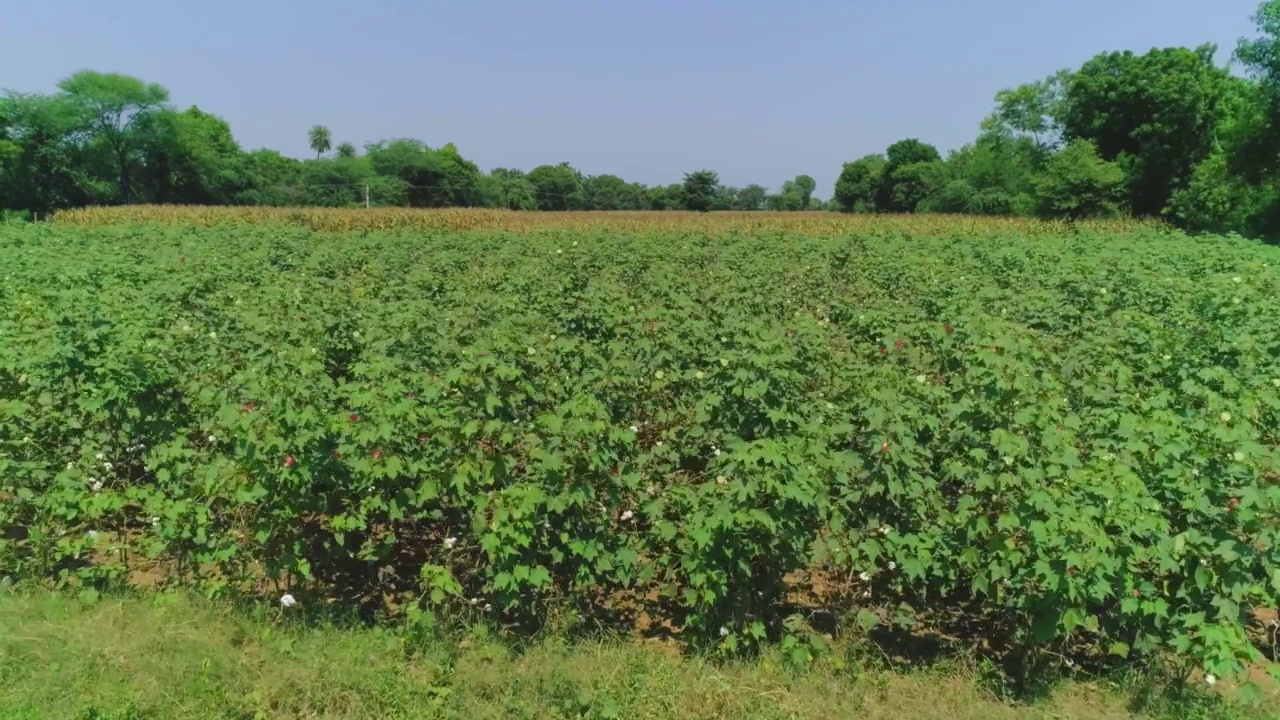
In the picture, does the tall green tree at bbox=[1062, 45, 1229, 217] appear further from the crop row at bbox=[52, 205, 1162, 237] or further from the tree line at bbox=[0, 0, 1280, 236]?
the crop row at bbox=[52, 205, 1162, 237]

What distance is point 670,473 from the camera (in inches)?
170

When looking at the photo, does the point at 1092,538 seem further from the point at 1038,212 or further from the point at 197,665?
the point at 1038,212

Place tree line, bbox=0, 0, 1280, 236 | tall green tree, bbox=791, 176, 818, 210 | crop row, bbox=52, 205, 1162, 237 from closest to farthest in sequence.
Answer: crop row, bbox=52, 205, 1162, 237
tree line, bbox=0, 0, 1280, 236
tall green tree, bbox=791, 176, 818, 210

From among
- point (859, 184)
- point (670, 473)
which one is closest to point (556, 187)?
point (859, 184)

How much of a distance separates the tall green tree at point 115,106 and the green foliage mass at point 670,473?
243ft

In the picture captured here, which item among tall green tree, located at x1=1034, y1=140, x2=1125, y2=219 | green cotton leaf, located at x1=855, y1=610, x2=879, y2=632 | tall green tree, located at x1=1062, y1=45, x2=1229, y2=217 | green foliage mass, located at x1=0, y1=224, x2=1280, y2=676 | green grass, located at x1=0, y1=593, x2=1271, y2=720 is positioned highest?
tall green tree, located at x1=1062, y1=45, x2=1229, y2=217

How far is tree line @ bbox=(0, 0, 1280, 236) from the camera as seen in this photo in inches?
1369

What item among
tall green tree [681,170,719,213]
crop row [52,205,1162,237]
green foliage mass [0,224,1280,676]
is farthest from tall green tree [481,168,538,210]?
green foliage mass [0,224,1280,676]

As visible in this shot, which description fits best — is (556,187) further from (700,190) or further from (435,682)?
(435,682)

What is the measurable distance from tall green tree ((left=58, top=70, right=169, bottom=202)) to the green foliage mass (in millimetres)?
74049

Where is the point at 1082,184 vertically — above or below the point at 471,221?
above

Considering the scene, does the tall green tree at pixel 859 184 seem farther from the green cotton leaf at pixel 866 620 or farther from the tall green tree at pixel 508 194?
the green cotton leaf at pixel 866 620

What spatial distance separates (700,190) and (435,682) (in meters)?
77.4

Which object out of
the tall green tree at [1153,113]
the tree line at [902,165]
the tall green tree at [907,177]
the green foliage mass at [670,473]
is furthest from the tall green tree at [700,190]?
the green foliage mass at [670,473]
